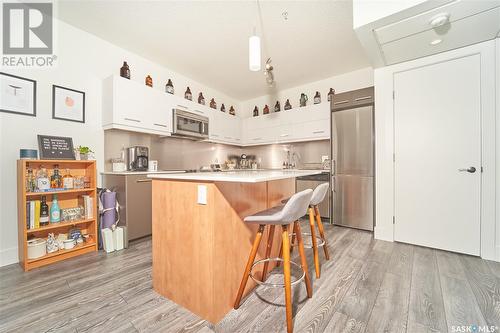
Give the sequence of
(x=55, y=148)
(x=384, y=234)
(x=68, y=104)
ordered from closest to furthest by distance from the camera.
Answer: (x=55, y=148) → (x=68, y=104) → (x=384, y=234)

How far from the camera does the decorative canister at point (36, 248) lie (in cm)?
195

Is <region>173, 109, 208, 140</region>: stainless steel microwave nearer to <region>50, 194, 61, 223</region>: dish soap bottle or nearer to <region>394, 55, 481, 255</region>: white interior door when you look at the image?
<region>50, 194, 61, 223</region>: dish soap bottle

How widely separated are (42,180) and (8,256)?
808 millimetres

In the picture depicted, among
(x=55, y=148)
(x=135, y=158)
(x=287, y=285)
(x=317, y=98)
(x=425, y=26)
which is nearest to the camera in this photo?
(x=287, y=285)

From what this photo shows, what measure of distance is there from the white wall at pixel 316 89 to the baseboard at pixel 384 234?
246 centimetres

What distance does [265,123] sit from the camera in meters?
4.52

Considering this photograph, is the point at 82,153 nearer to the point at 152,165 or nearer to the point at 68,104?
the point at 68,104

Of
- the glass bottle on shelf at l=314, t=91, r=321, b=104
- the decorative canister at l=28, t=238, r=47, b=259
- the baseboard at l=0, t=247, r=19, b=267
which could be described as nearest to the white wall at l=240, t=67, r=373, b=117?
the glass bottle on shelf at l=314, t=91, r=321, b=104

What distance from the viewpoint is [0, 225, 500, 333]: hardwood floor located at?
4.06ft

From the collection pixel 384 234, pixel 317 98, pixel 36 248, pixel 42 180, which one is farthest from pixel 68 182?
pixel 317 98

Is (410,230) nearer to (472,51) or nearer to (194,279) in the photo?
(472,51)

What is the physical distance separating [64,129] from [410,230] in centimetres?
436

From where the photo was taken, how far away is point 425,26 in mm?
1839

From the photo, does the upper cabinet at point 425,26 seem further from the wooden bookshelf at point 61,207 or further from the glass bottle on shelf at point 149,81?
the wooden bookshelf at point 61,207
